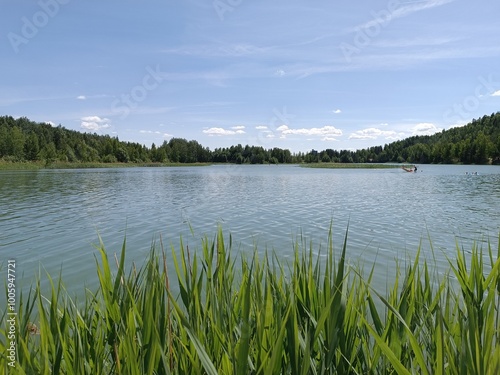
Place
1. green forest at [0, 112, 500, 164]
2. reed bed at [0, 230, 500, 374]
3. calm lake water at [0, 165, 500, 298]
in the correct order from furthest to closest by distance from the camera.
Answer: green forest at [0, 112, 500, 164] → calm lake water at [0, 165, 500, 298] → reed bed at [0, 230, 500, 374]

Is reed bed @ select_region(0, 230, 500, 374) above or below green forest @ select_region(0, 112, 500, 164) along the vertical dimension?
below

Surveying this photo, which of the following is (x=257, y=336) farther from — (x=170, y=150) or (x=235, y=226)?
(x=170, y=150)

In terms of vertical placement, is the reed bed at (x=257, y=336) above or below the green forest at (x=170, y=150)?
below

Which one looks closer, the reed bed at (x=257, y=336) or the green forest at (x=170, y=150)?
the reed bed at (x=257, y=336)

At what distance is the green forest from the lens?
118750 millimetres

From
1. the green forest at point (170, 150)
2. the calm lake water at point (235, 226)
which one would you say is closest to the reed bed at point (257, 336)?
the calm lake water at point (235, 226)

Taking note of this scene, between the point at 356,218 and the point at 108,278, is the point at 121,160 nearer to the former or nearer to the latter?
the point at 356,218

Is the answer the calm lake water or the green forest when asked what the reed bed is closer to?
the calm lake water

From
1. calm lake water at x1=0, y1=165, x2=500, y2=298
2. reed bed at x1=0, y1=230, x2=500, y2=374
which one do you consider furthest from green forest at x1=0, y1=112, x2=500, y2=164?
reed bed at x1=0, y1=230, x2=500, y2=374

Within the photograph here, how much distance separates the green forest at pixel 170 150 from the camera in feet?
390

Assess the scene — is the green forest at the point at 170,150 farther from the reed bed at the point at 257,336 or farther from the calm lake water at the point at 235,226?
the reed bed at the point at 257,336

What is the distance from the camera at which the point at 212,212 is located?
65.6ft

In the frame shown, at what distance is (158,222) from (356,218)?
9.12 metres

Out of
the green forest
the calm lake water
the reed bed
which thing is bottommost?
the calm lake water
